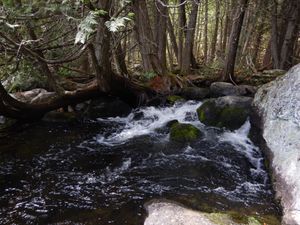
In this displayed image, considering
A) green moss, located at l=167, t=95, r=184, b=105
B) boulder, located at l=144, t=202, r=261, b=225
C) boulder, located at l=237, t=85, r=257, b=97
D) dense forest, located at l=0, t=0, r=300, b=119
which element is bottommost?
boulder, located at l=144, t=202, r=261, b=225

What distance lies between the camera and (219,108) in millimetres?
8742

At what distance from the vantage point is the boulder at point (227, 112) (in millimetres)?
8367

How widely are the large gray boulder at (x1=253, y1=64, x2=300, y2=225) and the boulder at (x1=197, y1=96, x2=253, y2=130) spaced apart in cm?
38

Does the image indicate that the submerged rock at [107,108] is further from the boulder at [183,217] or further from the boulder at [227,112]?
the boulder at [183,217]

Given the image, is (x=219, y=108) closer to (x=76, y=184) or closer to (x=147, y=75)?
(x=147, y=75)

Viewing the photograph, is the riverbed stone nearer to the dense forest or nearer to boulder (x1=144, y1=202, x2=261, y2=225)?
the dense forest

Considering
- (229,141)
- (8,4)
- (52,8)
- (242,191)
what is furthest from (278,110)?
(8,4)

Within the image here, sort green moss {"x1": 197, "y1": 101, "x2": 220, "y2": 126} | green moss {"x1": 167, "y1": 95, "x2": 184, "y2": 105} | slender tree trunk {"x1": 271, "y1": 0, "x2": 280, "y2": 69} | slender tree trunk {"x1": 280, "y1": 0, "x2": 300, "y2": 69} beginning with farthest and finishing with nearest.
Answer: slender tree trunk {"x1": 271, "y1": 0, "x2": 280, "y2": 69}, slender tree trunk {"x1": 280, "y1": 0, "x2": 300, "y2": 69}, green moss {"x1": 167, "y1": 95, "x2": 184, "y2": 105}, green moss {"x1": 197, "y1": 101, "x2": 220, "y2": 126}

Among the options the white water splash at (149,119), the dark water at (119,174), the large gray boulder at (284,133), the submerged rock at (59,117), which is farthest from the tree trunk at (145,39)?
the large gray boulder at (284,133)

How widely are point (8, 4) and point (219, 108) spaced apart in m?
5.38

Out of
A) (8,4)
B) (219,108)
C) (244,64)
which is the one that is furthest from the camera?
(244,64)

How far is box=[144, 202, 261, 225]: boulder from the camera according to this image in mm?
4430

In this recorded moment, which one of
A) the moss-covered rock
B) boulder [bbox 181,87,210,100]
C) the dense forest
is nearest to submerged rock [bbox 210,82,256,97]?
boulder [bbox 181,87,210,100]

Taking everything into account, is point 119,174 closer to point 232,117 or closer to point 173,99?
point 232,117
